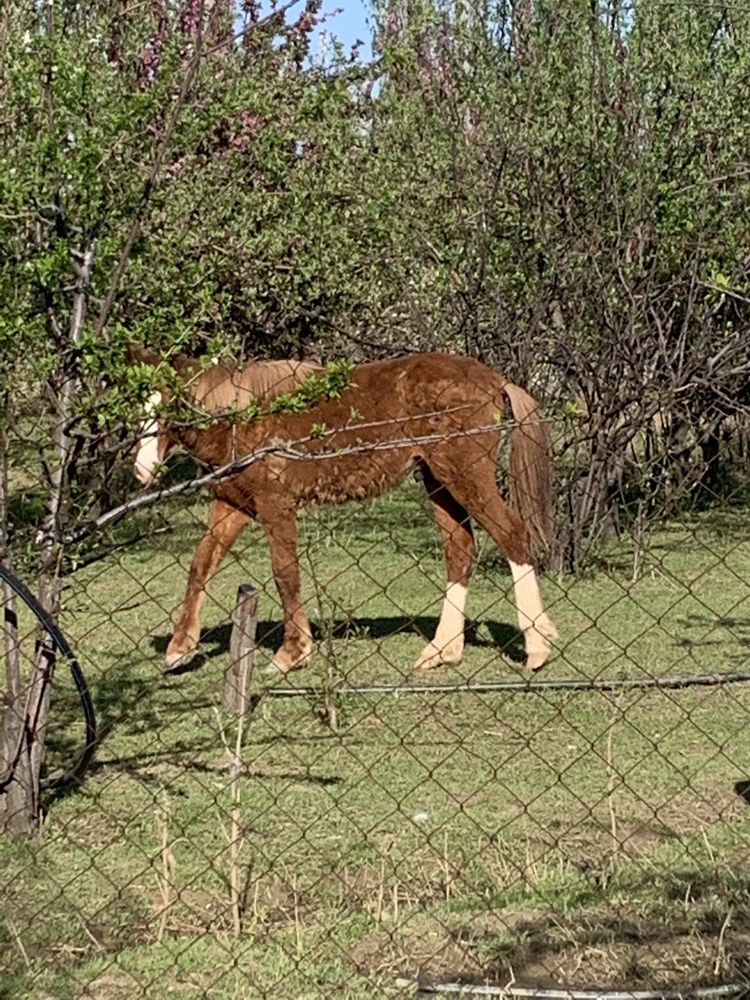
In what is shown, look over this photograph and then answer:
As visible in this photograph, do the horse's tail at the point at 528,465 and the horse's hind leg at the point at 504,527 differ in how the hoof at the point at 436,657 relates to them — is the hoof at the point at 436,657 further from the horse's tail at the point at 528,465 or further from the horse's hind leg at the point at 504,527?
the horse's tail at the point at 528,465

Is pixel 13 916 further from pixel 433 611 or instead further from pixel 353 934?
pixel 433 611

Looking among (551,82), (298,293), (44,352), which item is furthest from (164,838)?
(298,293)

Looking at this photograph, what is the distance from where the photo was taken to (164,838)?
4535 millimetres

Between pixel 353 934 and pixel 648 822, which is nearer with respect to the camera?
pixel 353 934

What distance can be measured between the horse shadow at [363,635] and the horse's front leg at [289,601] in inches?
7.4

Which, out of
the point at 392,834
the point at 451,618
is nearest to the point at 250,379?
the point at 451,618

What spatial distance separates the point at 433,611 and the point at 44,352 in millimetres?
4656

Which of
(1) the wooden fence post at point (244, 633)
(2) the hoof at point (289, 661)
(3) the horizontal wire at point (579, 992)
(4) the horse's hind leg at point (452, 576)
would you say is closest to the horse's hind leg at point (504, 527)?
(4) the horse's hind leg at point (452, 576)

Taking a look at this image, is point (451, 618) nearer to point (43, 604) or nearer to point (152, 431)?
point (152, 431)

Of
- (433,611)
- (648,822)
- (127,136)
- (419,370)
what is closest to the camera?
(127,136)

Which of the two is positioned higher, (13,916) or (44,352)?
(44,352)

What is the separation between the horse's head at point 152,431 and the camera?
15.6 ft

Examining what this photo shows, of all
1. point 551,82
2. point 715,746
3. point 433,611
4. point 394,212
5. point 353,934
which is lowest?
point 433,611

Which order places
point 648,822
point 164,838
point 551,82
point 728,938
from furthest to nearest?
point 551,82
point 648,822
point 164,838
point 728,938
